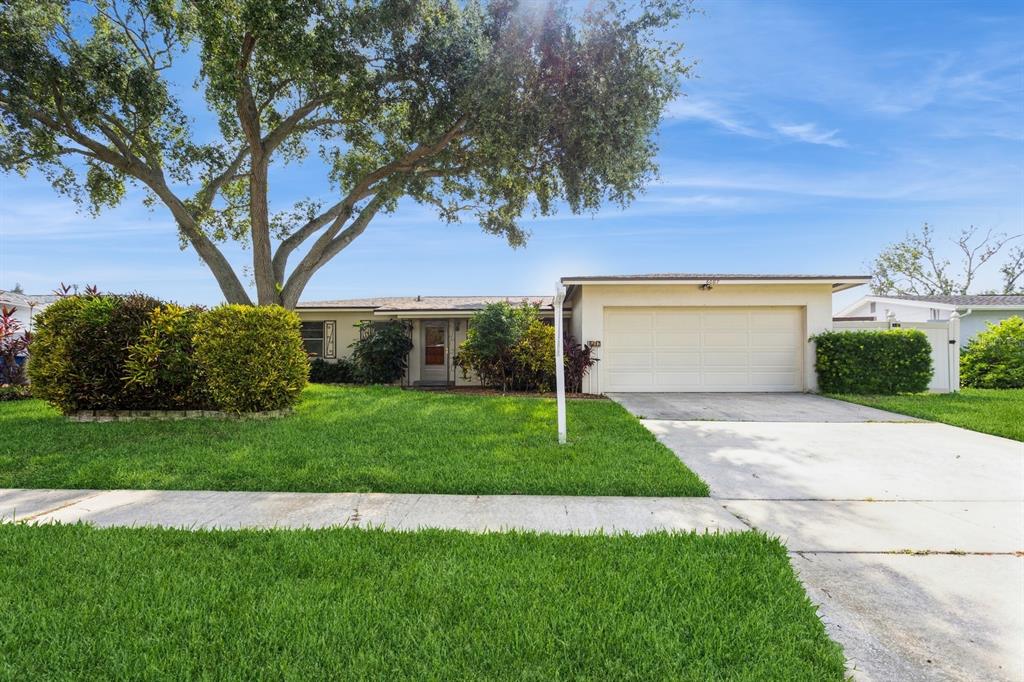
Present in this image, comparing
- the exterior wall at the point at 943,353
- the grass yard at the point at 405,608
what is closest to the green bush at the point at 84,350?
the grass yard at the point at 405,608

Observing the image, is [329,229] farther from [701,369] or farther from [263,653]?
[263,653]

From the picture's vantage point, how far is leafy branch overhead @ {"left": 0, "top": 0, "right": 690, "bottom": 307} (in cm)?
968

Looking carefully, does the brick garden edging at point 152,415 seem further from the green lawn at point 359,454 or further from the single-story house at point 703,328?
the single-story house at point 703,328

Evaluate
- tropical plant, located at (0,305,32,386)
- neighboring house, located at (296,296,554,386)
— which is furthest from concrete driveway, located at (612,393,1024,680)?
tropical plant, located at (0,305,32,386)

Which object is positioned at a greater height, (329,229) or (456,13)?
(456,13)

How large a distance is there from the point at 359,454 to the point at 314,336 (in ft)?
40.5

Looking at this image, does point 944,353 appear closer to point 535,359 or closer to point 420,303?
point 535,359

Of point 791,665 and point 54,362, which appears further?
point 54,362

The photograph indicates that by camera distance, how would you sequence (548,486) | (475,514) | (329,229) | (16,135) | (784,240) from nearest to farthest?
(475,514) < (548,486) < (16,135) < (329,229) < (784,240)

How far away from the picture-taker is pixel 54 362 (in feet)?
25.2

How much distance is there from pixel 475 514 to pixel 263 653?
189 centimetres

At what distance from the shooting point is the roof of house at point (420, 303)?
50.3 ft

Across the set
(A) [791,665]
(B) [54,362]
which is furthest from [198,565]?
(B) [54,362]

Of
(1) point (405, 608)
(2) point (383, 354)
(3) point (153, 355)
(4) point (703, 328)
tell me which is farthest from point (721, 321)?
(3) point (153, 355)
